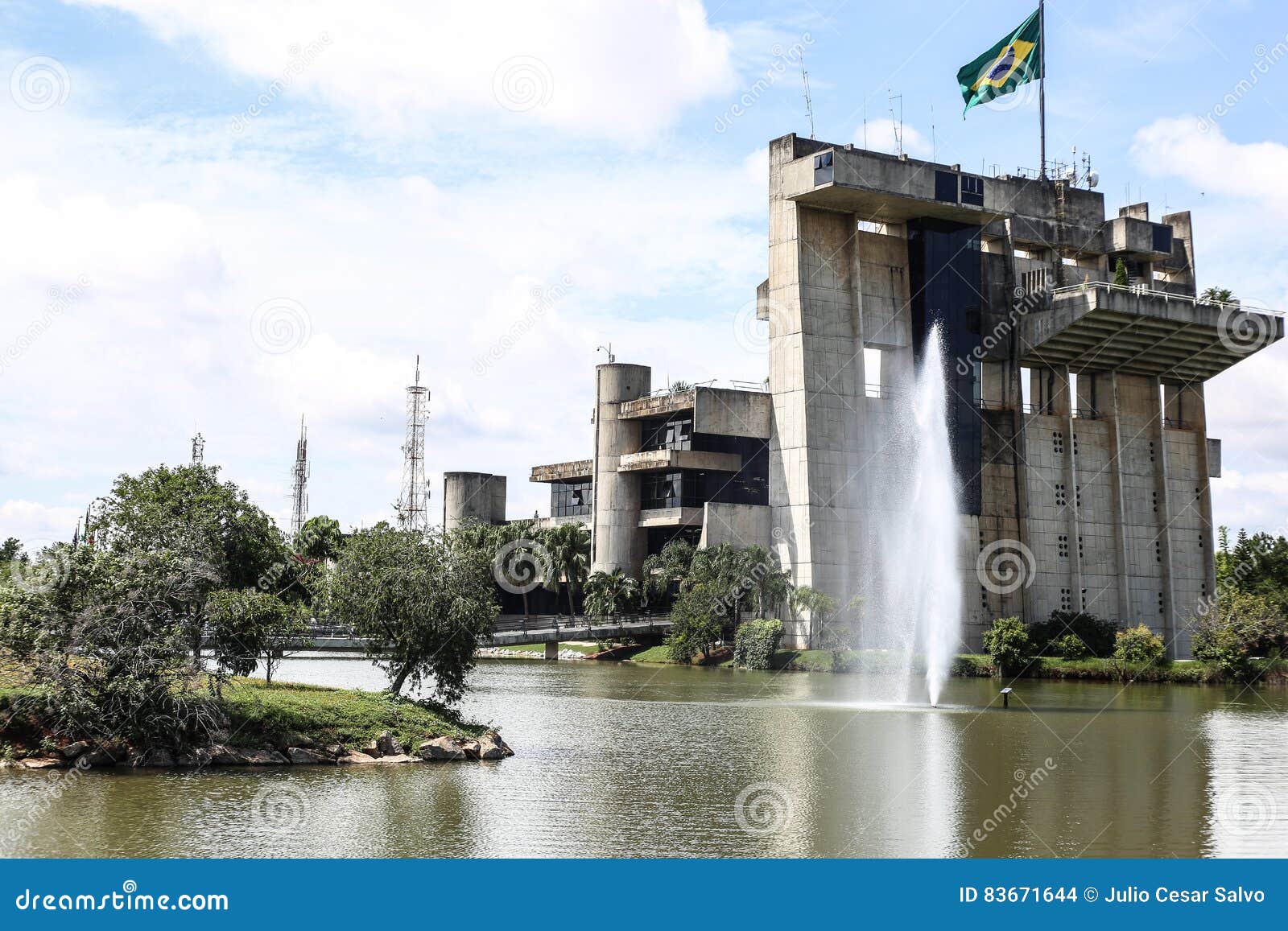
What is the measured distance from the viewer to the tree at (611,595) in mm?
91625

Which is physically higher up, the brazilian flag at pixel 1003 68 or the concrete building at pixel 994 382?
the brazilian flag at pixel 1003 68

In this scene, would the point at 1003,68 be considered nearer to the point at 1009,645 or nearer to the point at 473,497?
the point at 1009,645

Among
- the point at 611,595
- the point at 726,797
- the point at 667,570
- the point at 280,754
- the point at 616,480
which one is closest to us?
the point at 726,797

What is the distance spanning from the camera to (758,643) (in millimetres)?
75188

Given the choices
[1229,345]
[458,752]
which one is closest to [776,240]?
A: [1229,345]

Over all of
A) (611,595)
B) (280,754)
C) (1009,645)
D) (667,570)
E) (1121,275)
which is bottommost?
(1009,645)

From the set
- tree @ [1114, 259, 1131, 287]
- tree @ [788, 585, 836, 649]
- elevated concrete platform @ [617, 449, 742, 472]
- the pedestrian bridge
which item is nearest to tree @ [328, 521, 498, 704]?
the pedestrian bridge

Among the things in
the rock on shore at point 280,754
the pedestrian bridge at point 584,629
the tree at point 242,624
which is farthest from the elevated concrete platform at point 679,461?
the tree at point 242,624

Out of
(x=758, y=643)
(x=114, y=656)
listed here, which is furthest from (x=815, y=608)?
(x=114, y=656)

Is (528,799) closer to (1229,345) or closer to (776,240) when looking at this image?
(776,240)

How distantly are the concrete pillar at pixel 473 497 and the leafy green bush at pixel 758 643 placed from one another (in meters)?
49.3

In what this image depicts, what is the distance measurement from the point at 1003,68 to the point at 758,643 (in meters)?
35.9

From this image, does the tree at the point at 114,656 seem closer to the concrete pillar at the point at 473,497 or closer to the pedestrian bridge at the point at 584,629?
the pedestrian bridge at the point at 584,629

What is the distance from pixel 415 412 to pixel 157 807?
79.2 meters
